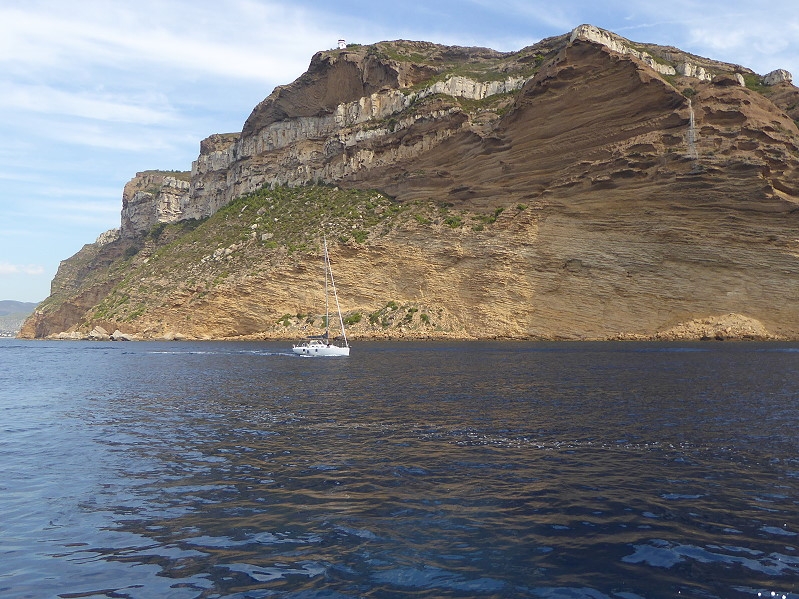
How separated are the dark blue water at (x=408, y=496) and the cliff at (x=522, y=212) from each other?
49063mm

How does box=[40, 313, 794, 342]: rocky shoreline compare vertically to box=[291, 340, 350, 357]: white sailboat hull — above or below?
above

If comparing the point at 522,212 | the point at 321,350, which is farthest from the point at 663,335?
the point at 321,350

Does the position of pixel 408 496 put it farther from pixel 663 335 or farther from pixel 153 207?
pixel 153 207

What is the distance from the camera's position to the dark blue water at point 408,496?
8930 millimetres

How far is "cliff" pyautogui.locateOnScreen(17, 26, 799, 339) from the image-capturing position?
237ft

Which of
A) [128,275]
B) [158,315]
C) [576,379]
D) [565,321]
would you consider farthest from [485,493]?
[128,275]

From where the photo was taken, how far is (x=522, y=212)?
83.2 m

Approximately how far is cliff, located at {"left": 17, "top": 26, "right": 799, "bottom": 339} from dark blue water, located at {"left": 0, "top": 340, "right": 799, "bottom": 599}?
161ft

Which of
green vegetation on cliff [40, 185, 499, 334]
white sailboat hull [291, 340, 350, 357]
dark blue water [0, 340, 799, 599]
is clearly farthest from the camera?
green vegetation on cliff [40, 185, 499, 334]

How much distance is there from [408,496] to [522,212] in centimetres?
7438

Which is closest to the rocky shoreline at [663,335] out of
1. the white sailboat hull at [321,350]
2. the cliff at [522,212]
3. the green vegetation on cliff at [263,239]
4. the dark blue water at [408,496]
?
the cliff at [522,212]

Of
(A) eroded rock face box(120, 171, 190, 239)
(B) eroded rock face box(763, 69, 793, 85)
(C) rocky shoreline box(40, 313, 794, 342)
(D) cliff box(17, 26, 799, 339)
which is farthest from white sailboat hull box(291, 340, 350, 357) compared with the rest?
(A) eroded rock face box(120, 171, 190, 239)

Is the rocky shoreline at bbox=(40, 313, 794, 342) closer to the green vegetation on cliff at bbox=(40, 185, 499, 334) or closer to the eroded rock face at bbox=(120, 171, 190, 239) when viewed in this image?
the green vegetation on cliff at bbox=(40, 185, 499, 334)

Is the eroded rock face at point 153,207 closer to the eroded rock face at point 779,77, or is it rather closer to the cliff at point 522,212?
the cliff at point 522,212
